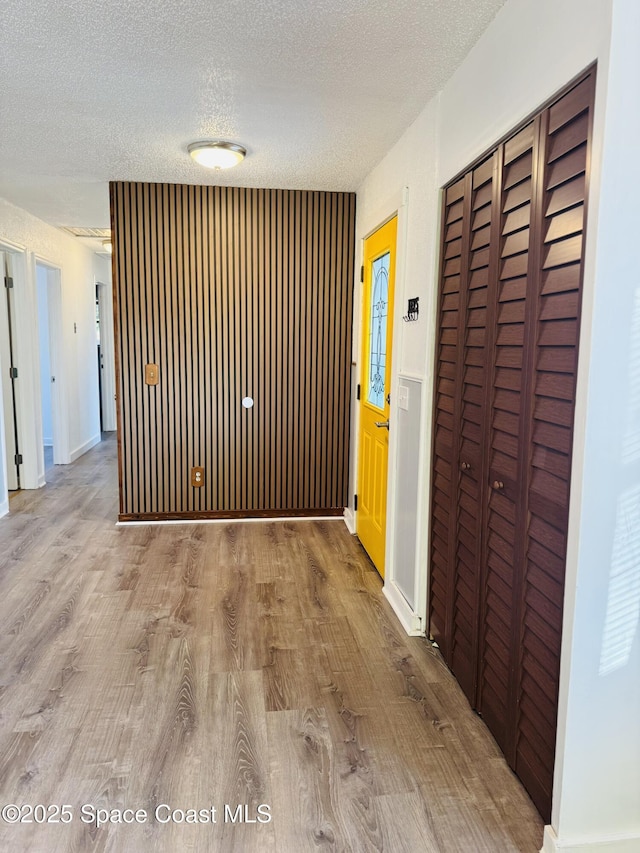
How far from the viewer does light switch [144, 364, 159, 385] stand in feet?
14.1

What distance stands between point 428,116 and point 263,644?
2.47 m

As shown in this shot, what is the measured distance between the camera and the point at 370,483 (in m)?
3.81

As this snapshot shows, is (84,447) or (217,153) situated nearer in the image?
(217,153)

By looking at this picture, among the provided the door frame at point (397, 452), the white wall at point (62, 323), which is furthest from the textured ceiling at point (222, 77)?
the white wall at point (62, 323)

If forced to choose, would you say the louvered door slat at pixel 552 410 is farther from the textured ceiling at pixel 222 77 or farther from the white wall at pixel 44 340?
the white wall at pixel 44 340

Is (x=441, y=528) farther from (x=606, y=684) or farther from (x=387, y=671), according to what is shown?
(x=606, y=684)

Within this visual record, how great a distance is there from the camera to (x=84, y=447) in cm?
707

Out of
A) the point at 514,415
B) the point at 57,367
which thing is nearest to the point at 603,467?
the point at 514,415

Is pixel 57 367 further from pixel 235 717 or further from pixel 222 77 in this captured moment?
pixel 235 717

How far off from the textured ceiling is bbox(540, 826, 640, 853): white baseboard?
2.41 metres

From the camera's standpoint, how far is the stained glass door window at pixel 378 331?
352cm

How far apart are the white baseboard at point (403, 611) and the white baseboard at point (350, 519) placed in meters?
1.01

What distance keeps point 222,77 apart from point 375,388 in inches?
76.2

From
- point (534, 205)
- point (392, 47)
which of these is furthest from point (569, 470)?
point (392, 47)
